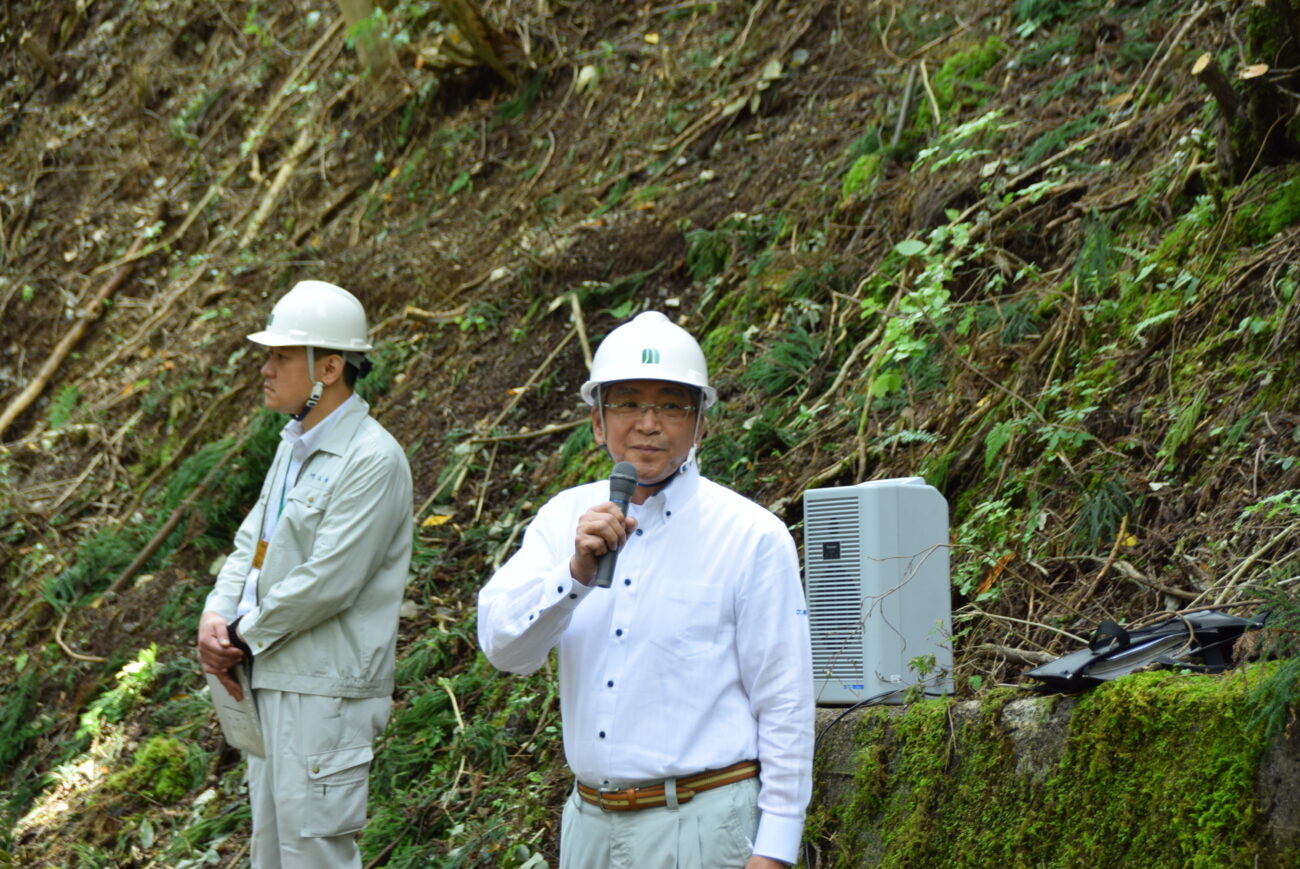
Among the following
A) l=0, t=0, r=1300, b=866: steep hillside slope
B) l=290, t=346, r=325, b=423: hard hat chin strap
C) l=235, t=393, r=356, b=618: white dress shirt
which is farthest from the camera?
l=0, t=0, r=1300, b=866: steep hillside slope

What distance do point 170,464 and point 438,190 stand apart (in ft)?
10.0

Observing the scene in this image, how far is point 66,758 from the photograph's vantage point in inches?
300

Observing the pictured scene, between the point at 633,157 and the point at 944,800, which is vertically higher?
the point at 633,157

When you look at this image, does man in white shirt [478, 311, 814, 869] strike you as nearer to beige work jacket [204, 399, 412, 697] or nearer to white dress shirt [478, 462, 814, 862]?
white dress shirt [478, 462, 814, 862]

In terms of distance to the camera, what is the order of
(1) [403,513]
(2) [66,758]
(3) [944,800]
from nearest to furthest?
1. (3) [944,800]
2. (1) [403,513]
3. (2) [66,758]

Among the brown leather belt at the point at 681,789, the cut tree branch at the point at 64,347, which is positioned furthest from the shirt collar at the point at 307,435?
the cut tree branch at the point at 64,347

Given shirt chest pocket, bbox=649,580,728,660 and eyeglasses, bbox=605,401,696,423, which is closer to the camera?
shirt chest pocket, bbox=649,580,728,660

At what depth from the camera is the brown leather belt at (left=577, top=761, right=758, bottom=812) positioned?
9.64 ft

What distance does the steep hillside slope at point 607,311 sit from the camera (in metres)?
5.08

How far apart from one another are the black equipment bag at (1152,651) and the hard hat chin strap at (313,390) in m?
2.76

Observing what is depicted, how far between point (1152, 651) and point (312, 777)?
2731mm

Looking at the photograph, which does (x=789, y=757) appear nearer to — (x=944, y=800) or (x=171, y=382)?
(x=944, y=800)

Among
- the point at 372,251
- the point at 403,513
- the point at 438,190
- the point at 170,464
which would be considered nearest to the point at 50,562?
the point at 170,464

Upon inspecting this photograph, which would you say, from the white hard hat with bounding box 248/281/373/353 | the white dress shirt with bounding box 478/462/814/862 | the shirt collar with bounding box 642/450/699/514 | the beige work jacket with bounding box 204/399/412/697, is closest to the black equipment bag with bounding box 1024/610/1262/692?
the white dress shirt with bounding box 478/462/814/862
